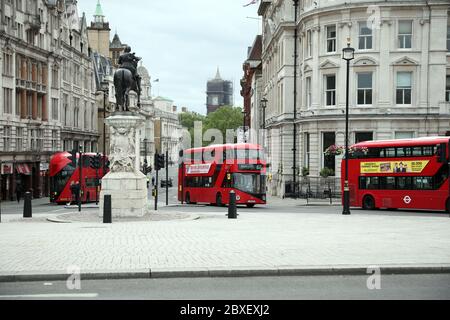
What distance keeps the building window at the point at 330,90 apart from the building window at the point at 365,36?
2871 mm

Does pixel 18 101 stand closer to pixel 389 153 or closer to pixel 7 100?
pixel 7 100

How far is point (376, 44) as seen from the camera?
46.3 metres

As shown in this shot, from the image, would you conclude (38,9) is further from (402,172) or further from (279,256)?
(279,256)

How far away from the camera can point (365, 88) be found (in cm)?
4681

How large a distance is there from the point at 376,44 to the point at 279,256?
115ft

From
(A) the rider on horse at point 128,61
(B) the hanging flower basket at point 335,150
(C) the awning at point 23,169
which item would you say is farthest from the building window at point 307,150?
Answer: (A) the rider on horse at point 128,61

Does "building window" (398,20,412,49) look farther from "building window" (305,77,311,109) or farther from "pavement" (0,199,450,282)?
"pavement" (0,199,450,282)

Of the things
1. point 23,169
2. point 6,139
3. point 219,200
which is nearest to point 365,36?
point 219,200

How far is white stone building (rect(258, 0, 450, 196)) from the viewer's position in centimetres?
4562

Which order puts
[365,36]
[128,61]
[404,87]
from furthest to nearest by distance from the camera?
[365,36] < [404,87] < [128,61]

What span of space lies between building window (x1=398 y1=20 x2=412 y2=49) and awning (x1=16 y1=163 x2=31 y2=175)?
3041 centimetres

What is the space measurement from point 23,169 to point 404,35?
3111 cm

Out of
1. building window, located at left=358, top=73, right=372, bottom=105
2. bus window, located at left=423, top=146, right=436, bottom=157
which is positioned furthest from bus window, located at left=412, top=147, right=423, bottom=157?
building window, located at left=358, top=73, right=372, bottom=105

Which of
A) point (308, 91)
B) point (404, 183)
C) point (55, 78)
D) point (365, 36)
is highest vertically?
point (365, 36)
